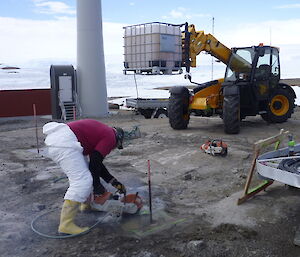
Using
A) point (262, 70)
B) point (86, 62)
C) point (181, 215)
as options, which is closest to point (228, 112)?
point (262, 70)

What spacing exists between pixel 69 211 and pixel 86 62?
42.4 ft

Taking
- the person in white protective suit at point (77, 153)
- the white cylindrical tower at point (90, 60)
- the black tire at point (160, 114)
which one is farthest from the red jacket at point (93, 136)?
the white cylindrical tower at point (90, 60)

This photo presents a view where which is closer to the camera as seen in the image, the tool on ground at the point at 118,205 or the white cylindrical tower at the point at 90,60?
the tool on ground at the point at 118,205

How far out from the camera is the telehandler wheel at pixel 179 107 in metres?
11.1

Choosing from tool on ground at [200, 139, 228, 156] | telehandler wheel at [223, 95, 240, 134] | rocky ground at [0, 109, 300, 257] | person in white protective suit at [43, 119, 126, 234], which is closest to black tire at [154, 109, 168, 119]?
telehandler wheel at [223, 95, 240, 134]

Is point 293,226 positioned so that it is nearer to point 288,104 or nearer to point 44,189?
point 44,189

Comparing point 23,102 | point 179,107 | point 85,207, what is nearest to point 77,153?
point 85,207

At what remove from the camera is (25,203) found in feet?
18.7

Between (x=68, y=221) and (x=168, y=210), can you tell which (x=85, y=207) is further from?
(x=168, y=210)

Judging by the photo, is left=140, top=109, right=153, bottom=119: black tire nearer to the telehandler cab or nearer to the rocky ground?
the telehandler cab

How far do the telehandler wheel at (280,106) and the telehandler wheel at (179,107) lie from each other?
8.75ft

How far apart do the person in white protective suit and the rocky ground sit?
355mm

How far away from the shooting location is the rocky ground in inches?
167

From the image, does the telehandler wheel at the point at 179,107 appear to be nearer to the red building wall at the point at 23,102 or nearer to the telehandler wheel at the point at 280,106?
the telehandler wheel at the point at 280,106
